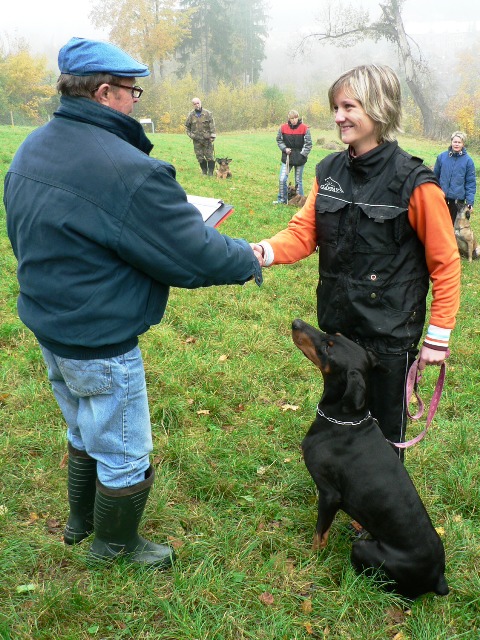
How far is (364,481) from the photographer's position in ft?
9.07

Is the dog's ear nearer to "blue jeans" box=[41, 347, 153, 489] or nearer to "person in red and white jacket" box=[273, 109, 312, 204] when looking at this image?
"blue jeans" box=[41, 347, 153, 489]

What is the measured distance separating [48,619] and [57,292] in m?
1.48

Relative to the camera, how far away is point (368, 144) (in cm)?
276

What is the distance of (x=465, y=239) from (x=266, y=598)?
8.73 meters

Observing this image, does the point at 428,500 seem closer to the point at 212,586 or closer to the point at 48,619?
the point at 212,586

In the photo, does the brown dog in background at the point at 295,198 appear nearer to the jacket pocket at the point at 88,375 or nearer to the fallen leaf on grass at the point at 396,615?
the fallen leaf on grass at the point at 396,615

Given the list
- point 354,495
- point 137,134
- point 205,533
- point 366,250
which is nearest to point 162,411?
point 205,533

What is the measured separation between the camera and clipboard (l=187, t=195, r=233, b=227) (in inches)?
111

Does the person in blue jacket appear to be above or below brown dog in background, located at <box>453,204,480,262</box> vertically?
above

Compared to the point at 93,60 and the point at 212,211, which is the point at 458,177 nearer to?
the point at 212,211

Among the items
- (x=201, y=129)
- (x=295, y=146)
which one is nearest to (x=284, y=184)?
(x=295, y=146)

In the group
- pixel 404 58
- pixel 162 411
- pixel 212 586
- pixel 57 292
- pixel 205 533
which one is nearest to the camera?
pixel 57 292

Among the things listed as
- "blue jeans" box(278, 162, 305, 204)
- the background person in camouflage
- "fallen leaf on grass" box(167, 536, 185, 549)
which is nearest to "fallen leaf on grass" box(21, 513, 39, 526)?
"fallen leaf on grass" box(167, 536, 185, 549)

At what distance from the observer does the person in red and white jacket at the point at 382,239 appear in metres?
2.64
